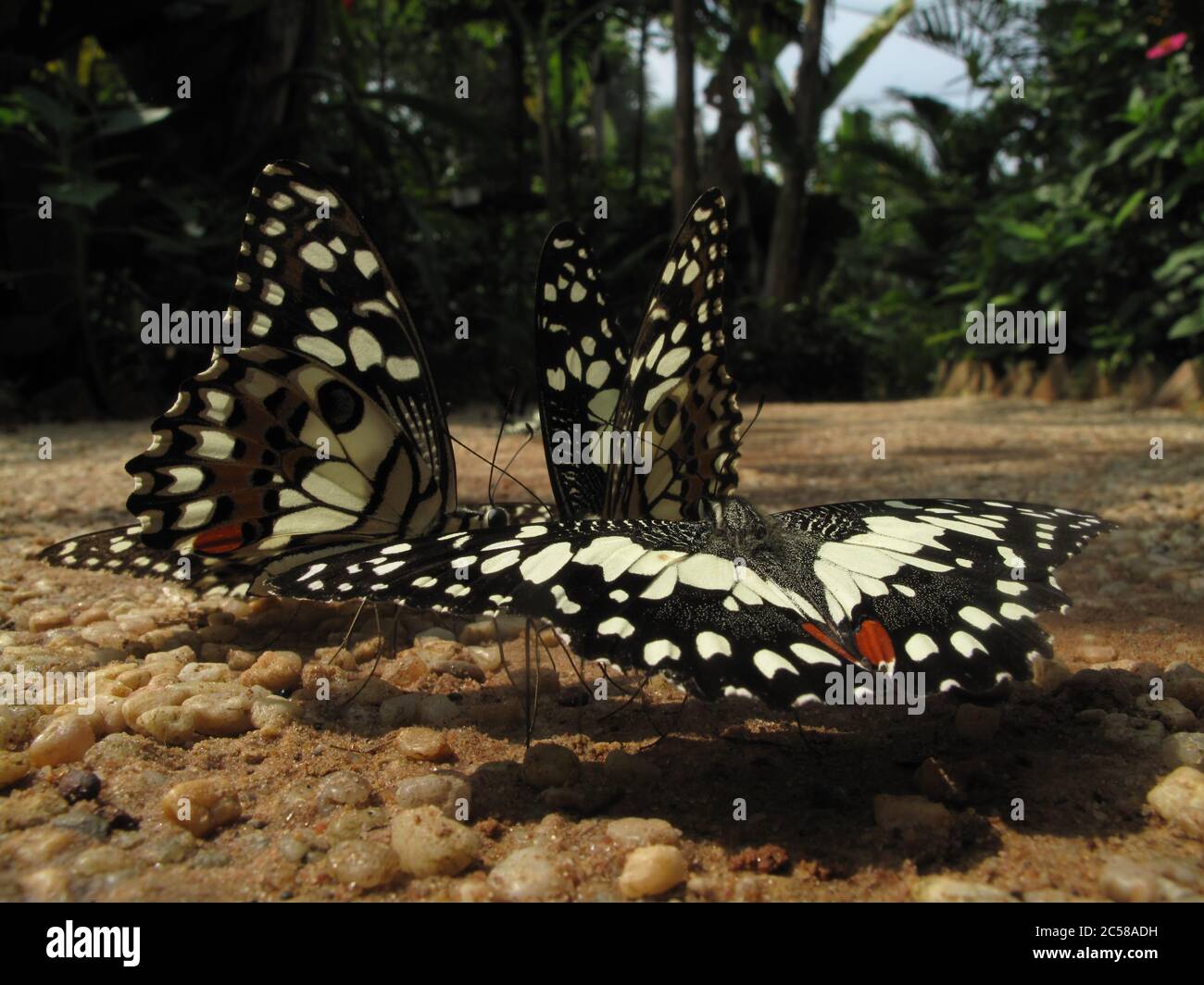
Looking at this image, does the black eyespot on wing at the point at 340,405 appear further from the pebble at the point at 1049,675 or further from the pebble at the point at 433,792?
the pebble at the point at 1049,675

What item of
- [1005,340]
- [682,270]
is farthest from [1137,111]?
[682,270]

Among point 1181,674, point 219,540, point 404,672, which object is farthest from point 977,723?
point 219,540

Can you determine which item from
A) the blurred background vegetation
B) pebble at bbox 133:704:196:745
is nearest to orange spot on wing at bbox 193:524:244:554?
pebble at bbox 133:704:196:745

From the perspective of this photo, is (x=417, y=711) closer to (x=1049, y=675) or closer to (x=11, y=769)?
(x=11, y=769)

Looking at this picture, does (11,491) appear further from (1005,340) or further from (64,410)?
(1005,340)

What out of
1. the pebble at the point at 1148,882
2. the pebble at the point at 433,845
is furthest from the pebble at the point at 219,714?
the pebble at the point at 1148,882

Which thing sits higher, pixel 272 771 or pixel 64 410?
pixel 64 410
